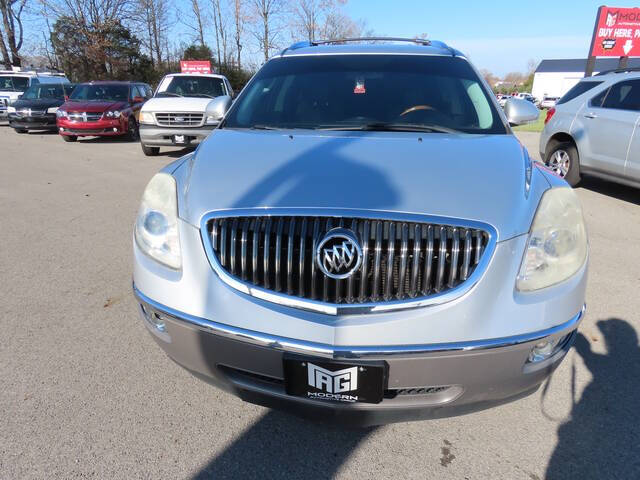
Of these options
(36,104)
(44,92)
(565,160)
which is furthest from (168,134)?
(44,92)

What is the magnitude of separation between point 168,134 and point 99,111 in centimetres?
417

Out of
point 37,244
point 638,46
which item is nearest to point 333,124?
point 37,244

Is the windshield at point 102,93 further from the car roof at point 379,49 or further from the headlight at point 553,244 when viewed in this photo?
the headlight at point 553,244

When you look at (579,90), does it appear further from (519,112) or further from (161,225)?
(161,225)

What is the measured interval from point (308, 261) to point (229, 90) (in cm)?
1007

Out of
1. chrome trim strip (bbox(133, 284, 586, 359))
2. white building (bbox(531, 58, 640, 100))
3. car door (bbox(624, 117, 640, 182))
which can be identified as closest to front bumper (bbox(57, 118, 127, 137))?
car door (bbox(624, 117, 640, 182))

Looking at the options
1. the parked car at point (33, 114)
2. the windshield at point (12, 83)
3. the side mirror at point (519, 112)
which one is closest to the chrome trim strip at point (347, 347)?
the side mirror at point (519, 112)

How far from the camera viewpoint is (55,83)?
16.2m

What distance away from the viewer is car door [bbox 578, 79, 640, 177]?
583cm

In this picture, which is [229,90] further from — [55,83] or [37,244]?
[55,83]

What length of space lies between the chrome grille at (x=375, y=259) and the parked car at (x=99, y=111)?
471 inches

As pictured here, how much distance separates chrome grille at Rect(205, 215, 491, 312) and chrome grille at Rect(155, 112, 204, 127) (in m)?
7.87

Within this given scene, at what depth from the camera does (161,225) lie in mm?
1866

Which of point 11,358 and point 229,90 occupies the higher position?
point 229,90
